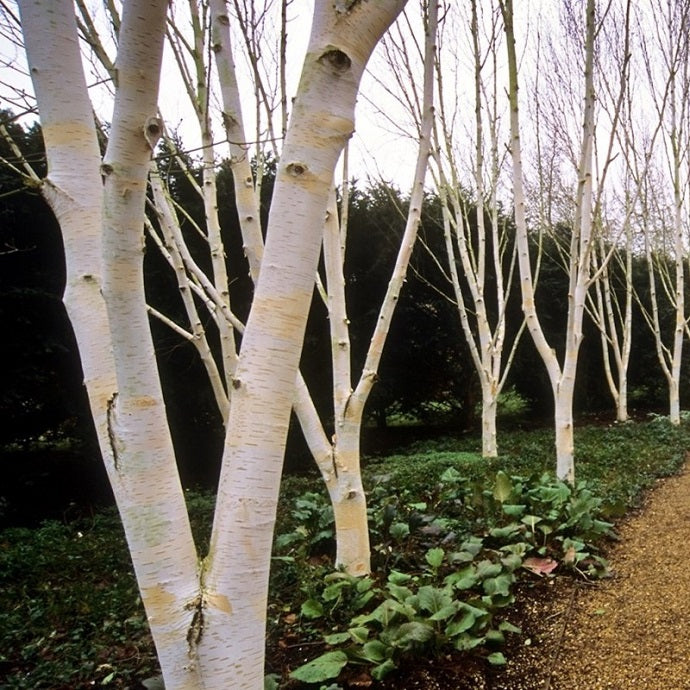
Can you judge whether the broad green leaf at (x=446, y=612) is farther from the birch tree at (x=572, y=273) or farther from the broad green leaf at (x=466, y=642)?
the birch tree at (x=572, y=273)

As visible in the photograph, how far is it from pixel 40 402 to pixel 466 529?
5758mm

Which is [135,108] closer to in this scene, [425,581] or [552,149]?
[425,581]

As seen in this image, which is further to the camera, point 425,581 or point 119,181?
point 425,581

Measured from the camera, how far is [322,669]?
182 cm

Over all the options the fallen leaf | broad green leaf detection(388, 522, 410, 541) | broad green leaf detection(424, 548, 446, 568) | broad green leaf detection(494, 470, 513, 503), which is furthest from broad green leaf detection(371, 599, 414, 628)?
broad green leaf detection(494, 470, 513, 503)

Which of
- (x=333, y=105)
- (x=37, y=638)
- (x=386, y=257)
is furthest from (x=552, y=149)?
(x=37, y=638)

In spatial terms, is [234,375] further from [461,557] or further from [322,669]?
[461,557]

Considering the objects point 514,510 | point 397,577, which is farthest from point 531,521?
point 397,577

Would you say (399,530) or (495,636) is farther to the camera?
(399,530)

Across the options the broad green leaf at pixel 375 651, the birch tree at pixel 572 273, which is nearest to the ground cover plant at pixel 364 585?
the broad green leaf at pixel 375 651

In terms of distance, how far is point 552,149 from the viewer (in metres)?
7.89

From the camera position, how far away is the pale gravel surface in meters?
1.94

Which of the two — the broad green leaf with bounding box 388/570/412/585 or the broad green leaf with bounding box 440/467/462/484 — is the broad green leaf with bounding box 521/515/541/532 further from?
the broad green leaf with bounding box 388/570/412/585

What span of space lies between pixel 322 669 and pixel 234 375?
1.21 m
